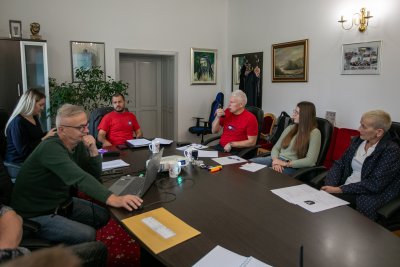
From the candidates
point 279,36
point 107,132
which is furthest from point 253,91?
point 107,132

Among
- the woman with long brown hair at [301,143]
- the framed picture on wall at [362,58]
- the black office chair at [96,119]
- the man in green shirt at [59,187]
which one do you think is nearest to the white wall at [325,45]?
the framed picture on wall at [362,58]

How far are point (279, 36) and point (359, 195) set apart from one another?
3.44 meters

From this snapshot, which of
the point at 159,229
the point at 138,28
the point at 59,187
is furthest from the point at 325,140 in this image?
the point at 138,28

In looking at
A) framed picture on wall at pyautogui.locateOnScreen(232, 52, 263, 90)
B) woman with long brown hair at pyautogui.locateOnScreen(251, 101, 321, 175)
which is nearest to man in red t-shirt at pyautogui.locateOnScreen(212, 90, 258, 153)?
woman with long brown hair at pyautogui.locateOnScreen(251, 101, 321, 175)

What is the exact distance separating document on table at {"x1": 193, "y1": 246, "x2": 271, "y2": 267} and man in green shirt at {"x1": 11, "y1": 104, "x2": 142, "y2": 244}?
58cm

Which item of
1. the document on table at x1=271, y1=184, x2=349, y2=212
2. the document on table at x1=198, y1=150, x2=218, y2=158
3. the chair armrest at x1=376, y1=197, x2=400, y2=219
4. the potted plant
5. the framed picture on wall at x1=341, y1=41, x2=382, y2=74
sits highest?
the framed picture on wall at x1=341, y1=41, x2=382, y2=74

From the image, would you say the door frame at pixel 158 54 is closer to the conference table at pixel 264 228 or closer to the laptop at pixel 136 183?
the laptop at pixel 136 183

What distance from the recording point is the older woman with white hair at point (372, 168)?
2.19 meters

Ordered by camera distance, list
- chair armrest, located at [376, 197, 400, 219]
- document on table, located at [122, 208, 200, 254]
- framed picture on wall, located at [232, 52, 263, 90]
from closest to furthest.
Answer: document on table, located at [122, 208, 200, 254] < chair armrest, located at [376, 197, 400, 219] < framed picture on wall, located at [232, 52, 263, 90]

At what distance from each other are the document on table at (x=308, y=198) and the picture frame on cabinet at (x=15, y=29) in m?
4.09

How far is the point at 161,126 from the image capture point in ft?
21.7

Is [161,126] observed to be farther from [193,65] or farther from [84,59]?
[84,59]

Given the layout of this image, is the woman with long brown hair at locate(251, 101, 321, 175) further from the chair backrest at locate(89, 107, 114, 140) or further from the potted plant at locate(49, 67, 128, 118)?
the potted plant at locate(49, 67, 128, 118)

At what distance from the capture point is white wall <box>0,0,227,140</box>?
477cm
